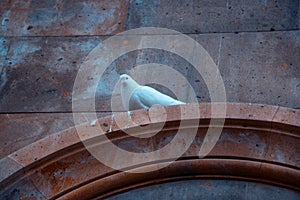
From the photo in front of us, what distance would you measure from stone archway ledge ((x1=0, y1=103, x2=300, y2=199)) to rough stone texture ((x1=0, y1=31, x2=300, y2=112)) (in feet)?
3.80

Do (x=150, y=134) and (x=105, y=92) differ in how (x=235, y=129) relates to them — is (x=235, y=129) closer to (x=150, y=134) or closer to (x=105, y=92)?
(x=150, y=134)

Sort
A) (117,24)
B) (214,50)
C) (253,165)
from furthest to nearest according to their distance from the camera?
1. (117,24)
2. (214,50)
3. (253,165)

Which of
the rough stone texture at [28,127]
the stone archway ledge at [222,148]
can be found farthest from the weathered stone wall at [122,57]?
the stone archway ledge at [222,148]

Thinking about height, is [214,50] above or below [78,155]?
above

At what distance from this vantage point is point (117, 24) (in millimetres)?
7750

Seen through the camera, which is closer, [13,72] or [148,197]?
[148,197]

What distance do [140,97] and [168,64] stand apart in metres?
1.21

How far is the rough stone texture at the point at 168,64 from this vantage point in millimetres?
6809

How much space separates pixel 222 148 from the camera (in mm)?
5480

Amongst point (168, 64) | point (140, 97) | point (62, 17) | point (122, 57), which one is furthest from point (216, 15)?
point (140, 97)

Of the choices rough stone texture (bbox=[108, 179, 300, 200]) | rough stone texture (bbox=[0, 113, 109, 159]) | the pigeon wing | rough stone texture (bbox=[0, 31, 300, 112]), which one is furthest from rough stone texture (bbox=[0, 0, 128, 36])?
rough stone texture (bbox=[108, 179, 300, 200])

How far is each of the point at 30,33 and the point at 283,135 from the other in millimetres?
3429

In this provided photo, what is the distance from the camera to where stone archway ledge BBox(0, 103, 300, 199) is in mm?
5379

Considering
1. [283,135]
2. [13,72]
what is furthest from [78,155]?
[13,72]
